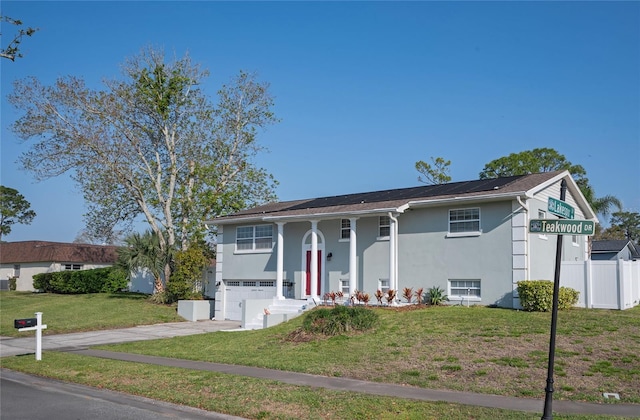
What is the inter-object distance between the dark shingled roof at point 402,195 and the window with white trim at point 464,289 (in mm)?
3116

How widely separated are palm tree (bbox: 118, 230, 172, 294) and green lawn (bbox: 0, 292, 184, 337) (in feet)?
Result: 5.83

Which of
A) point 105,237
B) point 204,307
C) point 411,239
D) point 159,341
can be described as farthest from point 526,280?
point 105,237

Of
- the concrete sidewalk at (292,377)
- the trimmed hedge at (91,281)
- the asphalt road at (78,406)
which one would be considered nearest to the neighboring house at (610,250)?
the concrete sidewalk at (292,377)

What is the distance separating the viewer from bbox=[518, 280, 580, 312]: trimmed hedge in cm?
1848

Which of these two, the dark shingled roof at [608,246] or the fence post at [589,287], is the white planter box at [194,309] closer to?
the fence post at [589,287]

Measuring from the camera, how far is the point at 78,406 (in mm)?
10039

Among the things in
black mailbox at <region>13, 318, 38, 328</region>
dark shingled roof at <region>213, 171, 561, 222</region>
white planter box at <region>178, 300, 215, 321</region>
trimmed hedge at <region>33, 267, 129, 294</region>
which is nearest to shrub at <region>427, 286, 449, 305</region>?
dark shingled roof at <region>213, 171, 561, 222</region>

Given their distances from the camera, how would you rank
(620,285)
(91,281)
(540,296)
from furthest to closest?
1. (91,281)
2. (620,285)
3. (540,296)

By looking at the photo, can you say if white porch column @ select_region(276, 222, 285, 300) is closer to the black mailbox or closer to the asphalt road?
the black mailbox

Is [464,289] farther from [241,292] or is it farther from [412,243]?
[241,292]

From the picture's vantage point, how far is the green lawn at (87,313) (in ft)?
80.0

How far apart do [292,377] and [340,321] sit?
15.5 ft

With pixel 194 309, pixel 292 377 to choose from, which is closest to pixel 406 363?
pixel 292 377

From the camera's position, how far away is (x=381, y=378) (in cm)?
1201
